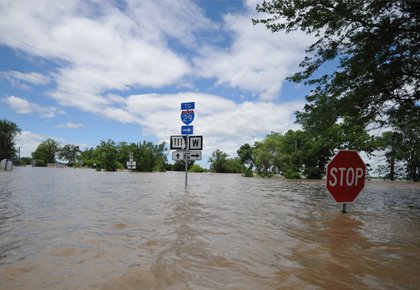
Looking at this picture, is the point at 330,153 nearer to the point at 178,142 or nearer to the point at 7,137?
the point at 178,142

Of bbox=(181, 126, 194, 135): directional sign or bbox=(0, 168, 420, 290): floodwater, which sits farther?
bbox=(181, 126, 194, 135): directional sign

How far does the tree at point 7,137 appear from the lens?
221 ft

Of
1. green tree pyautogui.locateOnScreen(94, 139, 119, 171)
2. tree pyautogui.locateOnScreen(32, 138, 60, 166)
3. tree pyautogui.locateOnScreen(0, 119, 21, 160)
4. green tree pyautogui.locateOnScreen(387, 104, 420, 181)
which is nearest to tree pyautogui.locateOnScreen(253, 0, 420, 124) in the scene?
green tree pyautogui.locateOnScreen(387, 104, 420, 181)

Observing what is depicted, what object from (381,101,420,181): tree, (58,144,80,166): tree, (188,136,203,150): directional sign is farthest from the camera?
(58,144,80,166): tree

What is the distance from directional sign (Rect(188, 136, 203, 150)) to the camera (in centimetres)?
1409

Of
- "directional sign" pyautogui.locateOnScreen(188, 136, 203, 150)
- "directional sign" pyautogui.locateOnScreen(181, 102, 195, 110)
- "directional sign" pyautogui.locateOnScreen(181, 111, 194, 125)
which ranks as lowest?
"directional sign" pyautogui.locateOnScreen(188, 136, 203, 150)

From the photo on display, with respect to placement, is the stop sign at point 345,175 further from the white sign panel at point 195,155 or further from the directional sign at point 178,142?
the directional sign at point 178,142

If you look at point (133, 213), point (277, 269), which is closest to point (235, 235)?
point (277, 269)

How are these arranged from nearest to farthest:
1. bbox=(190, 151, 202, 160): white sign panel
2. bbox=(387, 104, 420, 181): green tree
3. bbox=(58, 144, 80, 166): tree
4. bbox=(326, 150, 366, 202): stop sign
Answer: bbox=(326, 150, 366, 202): stop sign < bbox=(387, 104, 420, 181): green tree < bbox=(190, 151, 202, 160): white sign panel < bbox=(58, 144, 80, 166): tree

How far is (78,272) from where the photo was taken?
2.85 meters

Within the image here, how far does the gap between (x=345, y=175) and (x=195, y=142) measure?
897 cm

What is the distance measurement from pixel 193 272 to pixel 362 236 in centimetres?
329

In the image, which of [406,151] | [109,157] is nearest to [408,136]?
[406,151]

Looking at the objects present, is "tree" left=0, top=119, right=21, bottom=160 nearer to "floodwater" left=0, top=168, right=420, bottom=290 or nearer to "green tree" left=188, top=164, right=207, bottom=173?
"green tree" left=188, top=164, right=207, bottom=173
